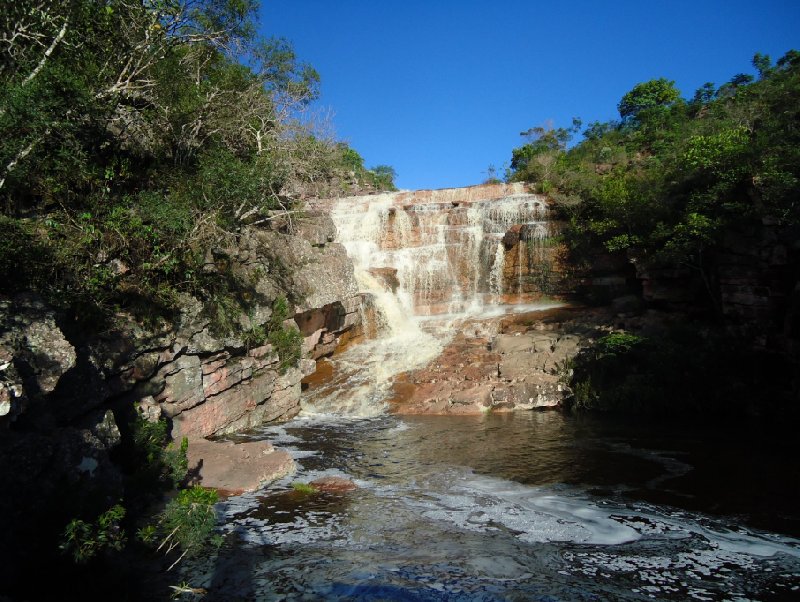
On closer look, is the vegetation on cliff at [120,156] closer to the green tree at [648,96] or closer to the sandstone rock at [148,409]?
the sandstone rock at [148,409]

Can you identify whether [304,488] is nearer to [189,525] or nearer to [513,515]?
[189,525]

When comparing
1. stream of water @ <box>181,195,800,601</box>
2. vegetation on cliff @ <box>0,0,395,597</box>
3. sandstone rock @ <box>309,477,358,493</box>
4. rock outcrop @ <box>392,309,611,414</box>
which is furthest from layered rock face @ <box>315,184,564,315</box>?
sandstone rock @ <box>309,477,358,493</box>

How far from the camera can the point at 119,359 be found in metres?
7.96

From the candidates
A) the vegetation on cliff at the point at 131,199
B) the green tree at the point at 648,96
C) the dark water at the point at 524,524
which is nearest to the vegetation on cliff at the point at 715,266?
the dark water at the point at 524,524

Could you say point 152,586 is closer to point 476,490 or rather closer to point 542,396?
point 476,490

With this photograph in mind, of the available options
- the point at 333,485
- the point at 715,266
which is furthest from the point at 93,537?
the point at 715,266

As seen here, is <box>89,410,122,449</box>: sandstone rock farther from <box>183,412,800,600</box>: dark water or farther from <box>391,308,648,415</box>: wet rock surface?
<box>391,308,648,415</box>: wet rock surface

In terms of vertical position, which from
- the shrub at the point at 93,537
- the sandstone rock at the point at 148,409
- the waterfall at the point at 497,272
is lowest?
the shrub at the point at 93,537

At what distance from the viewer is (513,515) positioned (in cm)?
648

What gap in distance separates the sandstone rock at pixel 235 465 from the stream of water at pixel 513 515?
31 cm

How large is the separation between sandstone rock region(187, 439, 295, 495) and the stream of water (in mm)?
309

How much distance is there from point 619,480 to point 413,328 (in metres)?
11.0

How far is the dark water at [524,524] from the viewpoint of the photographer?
15.5ft

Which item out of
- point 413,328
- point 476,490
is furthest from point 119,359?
point 413,328
